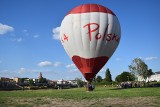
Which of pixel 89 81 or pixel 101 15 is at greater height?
pixel 101 15

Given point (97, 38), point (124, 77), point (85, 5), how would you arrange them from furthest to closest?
point (124, 77) → point (85, 5) → point (97, 38)

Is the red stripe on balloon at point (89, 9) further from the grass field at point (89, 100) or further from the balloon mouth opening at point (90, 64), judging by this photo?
the grass field at point (89, 100)

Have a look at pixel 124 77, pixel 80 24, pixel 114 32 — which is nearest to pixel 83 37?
pixel 80 24

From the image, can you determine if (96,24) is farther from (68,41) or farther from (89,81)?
(89,81)

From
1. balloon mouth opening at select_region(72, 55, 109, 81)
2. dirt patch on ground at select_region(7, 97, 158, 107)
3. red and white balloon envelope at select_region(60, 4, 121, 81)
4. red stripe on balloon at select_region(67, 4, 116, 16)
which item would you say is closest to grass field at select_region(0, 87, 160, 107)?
dirt patch on ground at select_region(7, 97, 158, 107)

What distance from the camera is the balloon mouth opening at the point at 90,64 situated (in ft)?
132

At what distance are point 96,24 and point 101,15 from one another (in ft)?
5.77

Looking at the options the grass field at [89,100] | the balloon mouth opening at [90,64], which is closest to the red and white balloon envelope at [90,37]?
the balloon mouth opening at [90,64]

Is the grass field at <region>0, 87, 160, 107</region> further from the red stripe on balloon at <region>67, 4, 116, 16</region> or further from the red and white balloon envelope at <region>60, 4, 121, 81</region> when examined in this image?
the red stripe on balloon at <region>67, 4, 116, 16</region>

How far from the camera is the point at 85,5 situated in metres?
42.8

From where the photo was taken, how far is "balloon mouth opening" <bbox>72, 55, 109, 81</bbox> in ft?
132

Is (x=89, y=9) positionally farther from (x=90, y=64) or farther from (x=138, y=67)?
(x=138, y=67)

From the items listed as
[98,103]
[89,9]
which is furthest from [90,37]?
[98,103]

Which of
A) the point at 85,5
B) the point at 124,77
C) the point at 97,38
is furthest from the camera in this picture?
the point at 124,77
